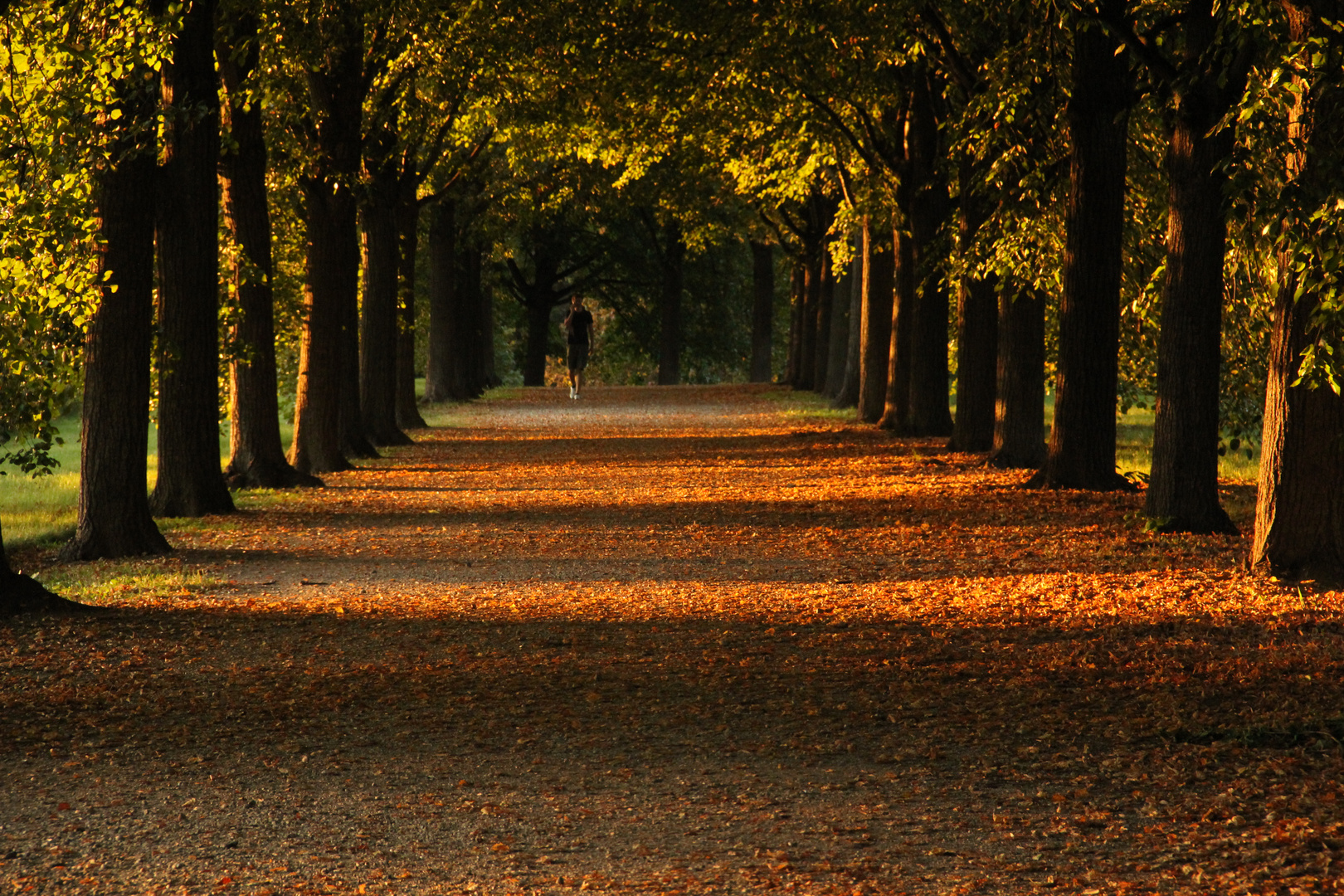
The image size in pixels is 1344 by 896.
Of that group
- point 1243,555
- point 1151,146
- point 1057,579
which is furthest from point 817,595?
point 1151,146

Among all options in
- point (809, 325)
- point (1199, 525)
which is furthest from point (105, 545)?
point (809, 325)

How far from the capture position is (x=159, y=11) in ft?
35.0

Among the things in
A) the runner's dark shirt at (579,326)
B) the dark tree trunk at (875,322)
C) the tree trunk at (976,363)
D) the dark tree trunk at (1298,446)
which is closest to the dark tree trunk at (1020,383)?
the tree trunk at (976,363)

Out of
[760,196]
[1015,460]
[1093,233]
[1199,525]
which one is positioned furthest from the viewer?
[760,196]

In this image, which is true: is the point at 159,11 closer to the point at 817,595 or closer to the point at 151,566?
the point at 151,566

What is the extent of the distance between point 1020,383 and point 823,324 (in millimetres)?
21531

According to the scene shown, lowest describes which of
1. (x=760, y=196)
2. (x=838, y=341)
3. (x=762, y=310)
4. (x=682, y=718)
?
(x=682, y=718)

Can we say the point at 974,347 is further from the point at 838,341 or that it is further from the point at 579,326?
the point at 579,326

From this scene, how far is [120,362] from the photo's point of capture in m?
11.1

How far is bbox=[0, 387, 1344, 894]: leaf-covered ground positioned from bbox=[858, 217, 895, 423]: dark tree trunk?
13.3 metres

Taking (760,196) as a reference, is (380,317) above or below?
below

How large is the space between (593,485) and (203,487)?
4.81 m

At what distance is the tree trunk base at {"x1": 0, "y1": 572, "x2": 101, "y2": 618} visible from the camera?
852 cm

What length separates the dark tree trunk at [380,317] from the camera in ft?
71.8
